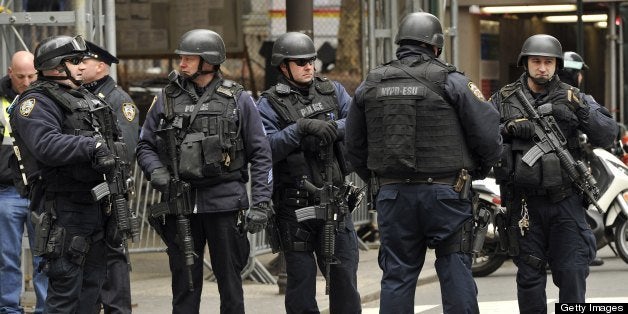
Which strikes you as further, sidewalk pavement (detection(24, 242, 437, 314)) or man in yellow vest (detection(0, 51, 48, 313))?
sidewalk pavement (detection(24, 242, 437, 314))

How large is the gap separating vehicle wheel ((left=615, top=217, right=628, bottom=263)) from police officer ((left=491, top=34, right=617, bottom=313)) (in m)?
4.45

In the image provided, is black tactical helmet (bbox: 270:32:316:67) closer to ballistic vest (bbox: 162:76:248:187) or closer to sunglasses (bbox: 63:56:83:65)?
ballistic vest (bbox: 162:76:248:187)

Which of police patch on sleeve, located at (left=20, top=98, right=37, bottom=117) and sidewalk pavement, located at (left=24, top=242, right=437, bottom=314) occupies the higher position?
police patch on sleeve, located at (left=20, top=98, right=37, bottom=117)

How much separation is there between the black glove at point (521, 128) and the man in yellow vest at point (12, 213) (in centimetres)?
337

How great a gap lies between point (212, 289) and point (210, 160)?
4.02 m

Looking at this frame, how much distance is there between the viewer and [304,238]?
28.2ft

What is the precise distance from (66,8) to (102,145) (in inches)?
179

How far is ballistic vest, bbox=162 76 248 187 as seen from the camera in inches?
322

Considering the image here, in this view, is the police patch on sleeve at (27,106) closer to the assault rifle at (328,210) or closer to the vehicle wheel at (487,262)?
the assault rifle at (328,210)

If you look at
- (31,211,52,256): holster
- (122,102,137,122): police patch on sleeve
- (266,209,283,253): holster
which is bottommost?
(266,209,283,253): holster

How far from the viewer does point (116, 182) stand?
8125mm

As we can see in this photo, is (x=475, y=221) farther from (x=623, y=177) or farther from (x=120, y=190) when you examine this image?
(x=623, y=177)

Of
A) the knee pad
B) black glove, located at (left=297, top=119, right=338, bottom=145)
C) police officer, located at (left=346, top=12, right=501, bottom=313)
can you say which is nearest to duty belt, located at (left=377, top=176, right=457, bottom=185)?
police officer, located at (left=346, top=12, right=501, bottom=313)

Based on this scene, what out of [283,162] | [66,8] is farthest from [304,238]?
[66,8]
